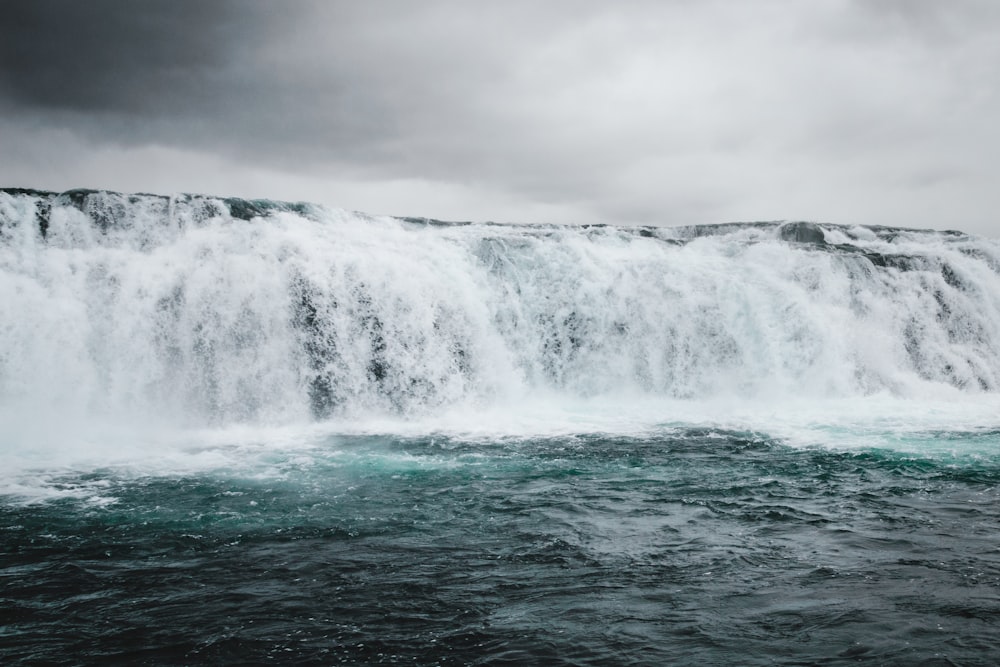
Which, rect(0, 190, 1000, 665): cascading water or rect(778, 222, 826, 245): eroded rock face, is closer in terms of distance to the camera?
rect(0, 190, 1000, 665): cascading water

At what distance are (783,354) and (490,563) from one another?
1419 cm

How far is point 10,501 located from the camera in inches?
396

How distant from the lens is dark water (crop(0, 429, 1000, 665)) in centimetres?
580

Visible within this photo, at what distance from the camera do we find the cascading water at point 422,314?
15508 mm

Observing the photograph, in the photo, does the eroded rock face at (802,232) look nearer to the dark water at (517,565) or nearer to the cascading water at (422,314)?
the cascading water at (422,314)

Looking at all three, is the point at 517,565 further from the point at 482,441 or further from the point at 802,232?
the point at 802,232

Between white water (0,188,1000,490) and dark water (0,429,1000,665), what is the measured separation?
394 centimetres

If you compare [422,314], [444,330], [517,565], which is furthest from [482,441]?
[517,565]

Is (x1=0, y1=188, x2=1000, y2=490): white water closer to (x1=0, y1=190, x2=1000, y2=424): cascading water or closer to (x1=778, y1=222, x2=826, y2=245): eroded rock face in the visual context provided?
(x1=0, y1=190, x2=1000, y2=424): cascading water

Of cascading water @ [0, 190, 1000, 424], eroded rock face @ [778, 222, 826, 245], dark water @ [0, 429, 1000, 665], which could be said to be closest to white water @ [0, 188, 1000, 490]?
cascading water @ [0, 190, 1000, 424]

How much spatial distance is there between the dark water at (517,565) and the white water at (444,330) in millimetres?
3939

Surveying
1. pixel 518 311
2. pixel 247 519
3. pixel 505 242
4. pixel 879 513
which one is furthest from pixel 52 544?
pixel 505 242

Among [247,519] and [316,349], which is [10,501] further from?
[316,349]

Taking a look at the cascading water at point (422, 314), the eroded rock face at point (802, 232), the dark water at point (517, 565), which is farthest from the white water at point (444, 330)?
the dark water at point (517, 565)
